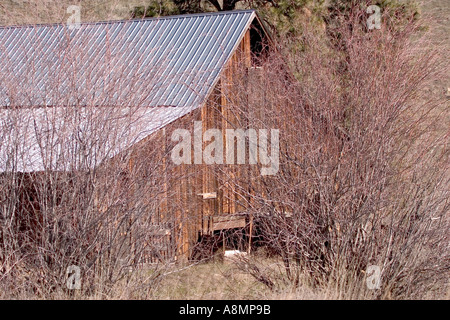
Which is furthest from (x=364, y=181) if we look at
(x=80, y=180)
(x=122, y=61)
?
(x=122, y=61)

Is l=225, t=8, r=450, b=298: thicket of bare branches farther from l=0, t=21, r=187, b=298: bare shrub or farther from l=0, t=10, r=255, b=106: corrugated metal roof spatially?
l=0, t=10, r=255, b=106: corrugated metal roof

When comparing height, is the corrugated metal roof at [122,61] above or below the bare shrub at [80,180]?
above

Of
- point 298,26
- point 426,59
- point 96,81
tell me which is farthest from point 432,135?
point 298,26

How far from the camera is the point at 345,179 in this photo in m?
9.21

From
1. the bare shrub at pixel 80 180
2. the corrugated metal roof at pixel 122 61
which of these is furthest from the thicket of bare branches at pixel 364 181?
the corrugated metal roof at pixel 122 61

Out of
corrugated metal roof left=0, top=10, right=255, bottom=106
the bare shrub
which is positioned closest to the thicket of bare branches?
the bare shrub

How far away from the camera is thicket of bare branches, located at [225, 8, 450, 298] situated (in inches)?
354

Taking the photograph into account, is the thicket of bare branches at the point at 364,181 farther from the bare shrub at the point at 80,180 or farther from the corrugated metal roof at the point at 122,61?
the corrugated metal roof at the point at 122,61

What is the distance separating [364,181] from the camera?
910 centimetres

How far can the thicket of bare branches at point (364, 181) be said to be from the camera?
8992 mm

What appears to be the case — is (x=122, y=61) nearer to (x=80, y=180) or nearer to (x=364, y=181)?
(x=80, y=180)
